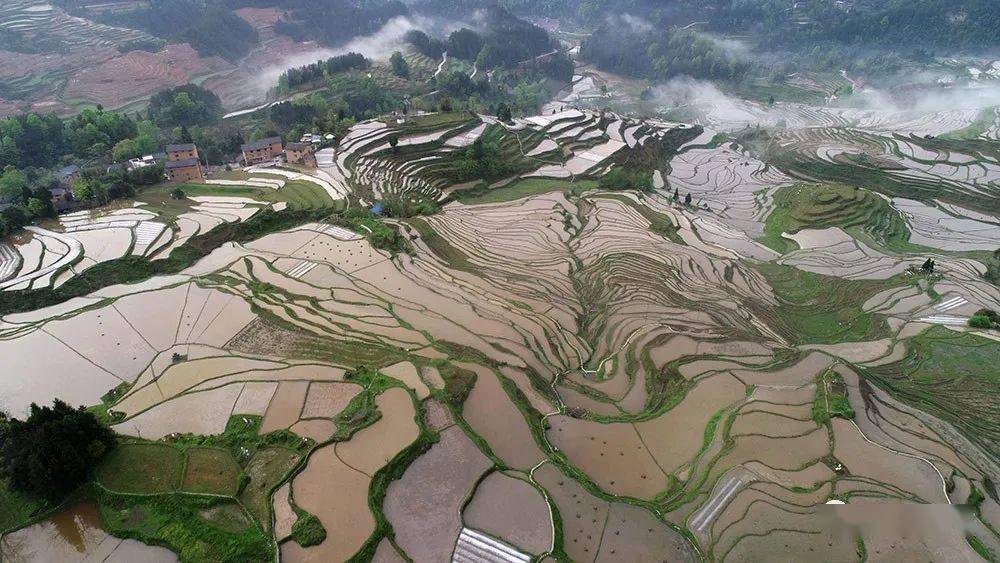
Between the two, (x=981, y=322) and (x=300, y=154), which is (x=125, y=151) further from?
(x=981, y=322)

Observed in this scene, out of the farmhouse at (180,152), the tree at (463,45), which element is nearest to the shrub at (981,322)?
the farmhouse at (180,152)

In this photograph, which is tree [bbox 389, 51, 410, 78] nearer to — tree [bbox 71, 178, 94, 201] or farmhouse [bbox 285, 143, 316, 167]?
farmhouse [bbox 285, 143, 316, 167]

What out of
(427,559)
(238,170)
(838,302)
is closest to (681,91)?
(838,302)

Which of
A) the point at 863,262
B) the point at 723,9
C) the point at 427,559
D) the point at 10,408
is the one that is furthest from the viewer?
the point at 723,9

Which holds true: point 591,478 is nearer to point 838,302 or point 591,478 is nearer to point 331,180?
point 838,302

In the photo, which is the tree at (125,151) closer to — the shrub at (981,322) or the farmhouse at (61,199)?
the farmhouse at (61,199)

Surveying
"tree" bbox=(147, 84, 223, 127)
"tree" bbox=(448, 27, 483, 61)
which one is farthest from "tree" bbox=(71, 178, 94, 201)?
"tree" bbox=(448, 27, 483, 61)
